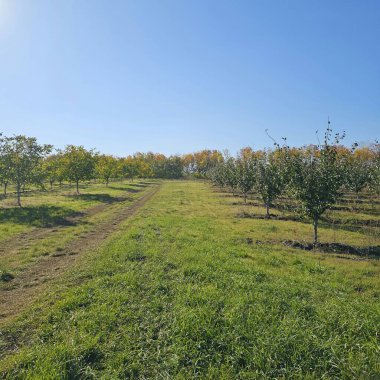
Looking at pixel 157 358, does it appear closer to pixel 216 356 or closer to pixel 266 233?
pixel 216 356

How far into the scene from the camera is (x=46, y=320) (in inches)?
332

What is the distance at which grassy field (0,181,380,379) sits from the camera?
646cm

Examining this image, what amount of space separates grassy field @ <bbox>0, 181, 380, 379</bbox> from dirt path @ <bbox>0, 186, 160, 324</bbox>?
49 centimetres

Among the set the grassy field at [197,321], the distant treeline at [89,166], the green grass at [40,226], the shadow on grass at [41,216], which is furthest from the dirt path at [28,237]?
the distant treeline at [89,166]

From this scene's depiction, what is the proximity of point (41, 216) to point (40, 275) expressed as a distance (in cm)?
1764

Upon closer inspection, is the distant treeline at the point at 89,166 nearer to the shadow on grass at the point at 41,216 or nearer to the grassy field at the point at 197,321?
the shadow on grass at the point at 41,216

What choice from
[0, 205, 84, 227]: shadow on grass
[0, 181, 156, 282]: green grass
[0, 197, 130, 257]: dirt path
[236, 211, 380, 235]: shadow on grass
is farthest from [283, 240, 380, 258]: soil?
[0, 205, 84, 227]: shadow on grass

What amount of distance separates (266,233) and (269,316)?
1442 cm

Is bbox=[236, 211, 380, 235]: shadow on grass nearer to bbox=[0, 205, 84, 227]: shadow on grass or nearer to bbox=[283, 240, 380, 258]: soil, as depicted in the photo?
bbox=[283, 240, 380, 258]: soil

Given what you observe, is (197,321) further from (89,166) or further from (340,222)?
(89,166)

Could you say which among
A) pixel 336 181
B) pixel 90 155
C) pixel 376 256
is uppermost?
pixel 90 155

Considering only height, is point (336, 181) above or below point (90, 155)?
below

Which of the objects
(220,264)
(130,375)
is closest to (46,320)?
(130,375)

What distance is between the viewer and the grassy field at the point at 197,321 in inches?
A: 255
